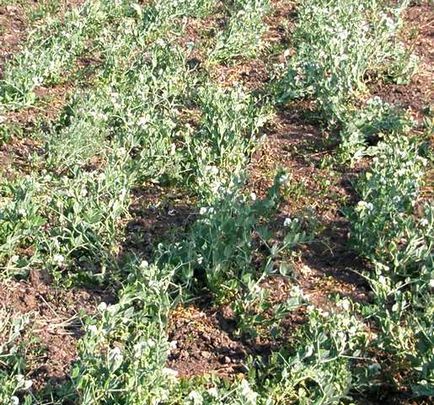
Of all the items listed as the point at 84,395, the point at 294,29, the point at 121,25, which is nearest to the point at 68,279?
the point at 84,395

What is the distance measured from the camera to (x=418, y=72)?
695 centimetres

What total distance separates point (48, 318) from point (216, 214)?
101 cm

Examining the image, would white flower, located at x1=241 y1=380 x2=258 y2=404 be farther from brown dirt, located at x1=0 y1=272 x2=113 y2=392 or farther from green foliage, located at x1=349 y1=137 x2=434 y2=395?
brown dirt, located at x1=0 y1=272 x2=113 y2=392

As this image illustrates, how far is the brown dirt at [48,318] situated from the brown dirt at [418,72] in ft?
10.2

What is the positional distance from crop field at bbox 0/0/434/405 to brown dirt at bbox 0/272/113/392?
0.03ft

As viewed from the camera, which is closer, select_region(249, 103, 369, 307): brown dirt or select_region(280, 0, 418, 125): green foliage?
select_region(249, 103, 369, 307): brown dirt

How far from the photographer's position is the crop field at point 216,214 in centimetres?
382

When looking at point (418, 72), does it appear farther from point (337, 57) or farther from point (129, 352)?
point (129, 352)

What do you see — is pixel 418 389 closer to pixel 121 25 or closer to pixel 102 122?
pixel 102 122

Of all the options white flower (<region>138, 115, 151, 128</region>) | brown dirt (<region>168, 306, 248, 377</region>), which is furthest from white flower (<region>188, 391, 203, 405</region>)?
white flower (<region>138, 115, 151, 128</region>)

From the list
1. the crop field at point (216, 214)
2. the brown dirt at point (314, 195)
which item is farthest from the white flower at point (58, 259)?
the brown dirt at point (314, 195)

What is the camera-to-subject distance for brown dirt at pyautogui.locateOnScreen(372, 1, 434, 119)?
6.52 metres

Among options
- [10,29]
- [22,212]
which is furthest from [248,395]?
[10,29]

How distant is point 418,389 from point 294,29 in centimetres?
479
